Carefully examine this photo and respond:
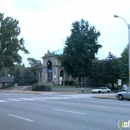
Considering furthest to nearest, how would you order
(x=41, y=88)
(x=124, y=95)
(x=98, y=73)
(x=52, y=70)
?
(x=52, y=70) → (x=98, y=73) → (x=41, y=88) → (x=124, y=95)

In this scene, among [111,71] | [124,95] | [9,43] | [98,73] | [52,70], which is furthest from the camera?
[52,70]

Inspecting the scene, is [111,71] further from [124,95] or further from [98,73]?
[124,95]

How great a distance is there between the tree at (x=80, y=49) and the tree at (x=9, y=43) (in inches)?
419

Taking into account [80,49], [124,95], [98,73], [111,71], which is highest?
[80,49]

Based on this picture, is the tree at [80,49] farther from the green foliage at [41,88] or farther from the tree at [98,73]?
the green foliage at [41,88]

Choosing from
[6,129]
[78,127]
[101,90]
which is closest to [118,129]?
[78,127]

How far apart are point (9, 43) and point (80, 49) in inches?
700

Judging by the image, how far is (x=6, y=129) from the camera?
10570mm

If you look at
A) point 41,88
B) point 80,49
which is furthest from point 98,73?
point 41,88

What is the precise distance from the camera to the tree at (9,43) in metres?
71.3

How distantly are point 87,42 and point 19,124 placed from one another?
212 feet

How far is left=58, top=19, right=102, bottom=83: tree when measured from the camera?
7269 cm

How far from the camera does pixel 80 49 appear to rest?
74.3 m

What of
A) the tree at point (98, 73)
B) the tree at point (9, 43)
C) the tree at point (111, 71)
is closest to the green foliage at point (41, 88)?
the tree at point (9, 43)
